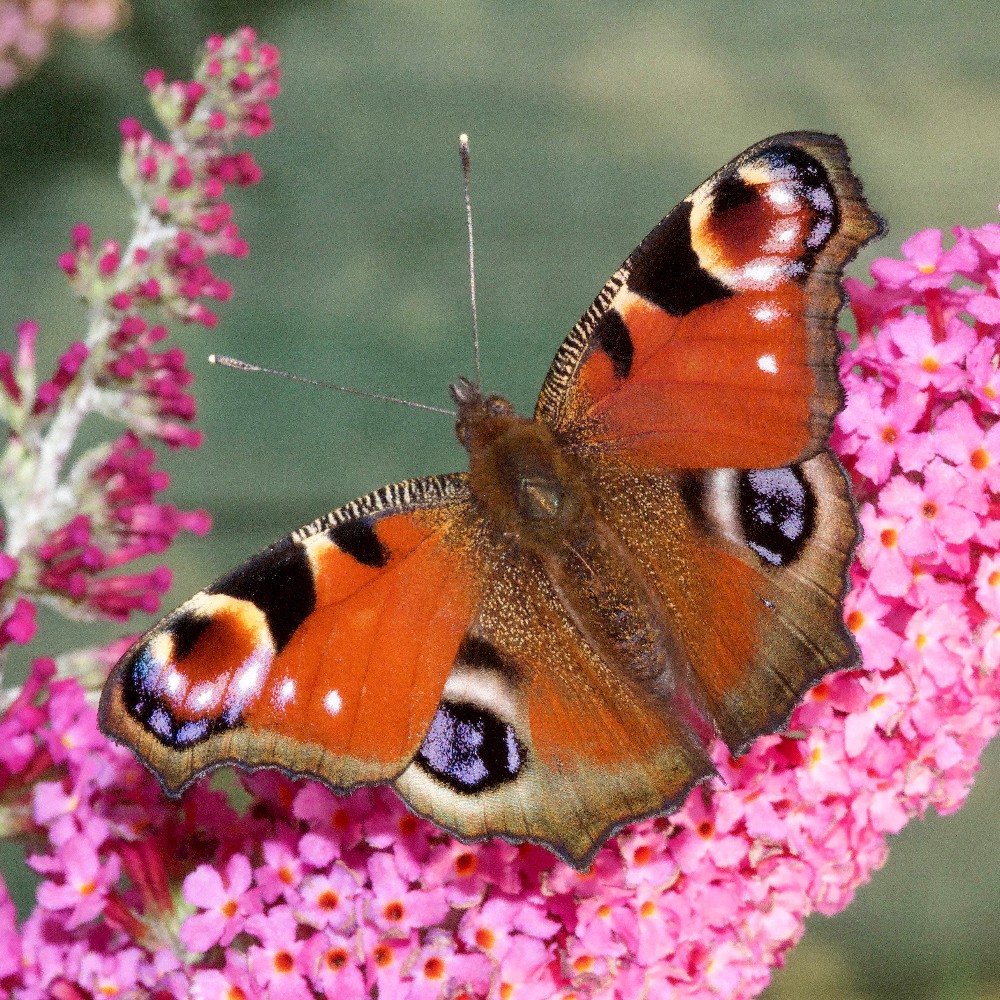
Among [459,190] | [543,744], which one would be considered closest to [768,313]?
[543,744]

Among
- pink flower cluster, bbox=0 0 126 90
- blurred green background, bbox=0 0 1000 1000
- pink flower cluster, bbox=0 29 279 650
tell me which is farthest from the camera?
pink flower cluster, bbox=0 0 126 90

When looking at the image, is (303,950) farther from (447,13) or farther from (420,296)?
(447,13)

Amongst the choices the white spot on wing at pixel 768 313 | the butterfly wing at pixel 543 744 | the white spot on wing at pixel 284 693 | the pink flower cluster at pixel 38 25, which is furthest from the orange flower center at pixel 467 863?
the pink flower cluster at pixel 38 25

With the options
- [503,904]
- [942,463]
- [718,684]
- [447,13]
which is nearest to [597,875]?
[503,904]

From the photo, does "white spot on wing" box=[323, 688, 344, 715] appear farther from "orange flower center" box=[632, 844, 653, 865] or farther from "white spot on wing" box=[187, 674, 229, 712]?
"orange flower center" box=[632, 844, 653, 865]

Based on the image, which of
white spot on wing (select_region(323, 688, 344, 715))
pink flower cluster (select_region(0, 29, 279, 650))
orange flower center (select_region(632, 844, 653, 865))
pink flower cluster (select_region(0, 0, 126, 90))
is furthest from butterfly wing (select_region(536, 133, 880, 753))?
pink flower cluster (select_region(0, 0, 126, 90))

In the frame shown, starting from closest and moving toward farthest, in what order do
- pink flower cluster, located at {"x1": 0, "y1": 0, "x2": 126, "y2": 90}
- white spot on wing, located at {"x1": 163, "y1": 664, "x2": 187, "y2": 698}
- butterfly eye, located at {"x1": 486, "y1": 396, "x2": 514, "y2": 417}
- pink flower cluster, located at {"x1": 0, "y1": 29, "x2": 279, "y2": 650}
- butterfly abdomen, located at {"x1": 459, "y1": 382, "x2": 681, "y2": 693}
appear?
white spot on wing, located at {"x1": 163, "y1": 664, "x2": 187, "y2": 698} < butterfly abdomen, located at {"x1": 459, "y1": 382, "x2": 681, "y2": 693} < butterfly eye, located at {"x1": 486, "y1": 396, "x2": 514, "y2": 417} < pink flower cluster, located at {"x1": 0, "y1": 29, "x2": 279, "y2": 650} < pink flower cluster, located at {"x1": 0, "y1": 0, "x2": 126, "y2": 90}
